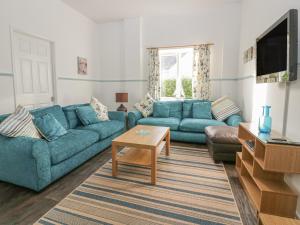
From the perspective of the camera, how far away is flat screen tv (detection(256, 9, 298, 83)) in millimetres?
1571

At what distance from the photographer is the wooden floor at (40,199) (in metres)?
1.62

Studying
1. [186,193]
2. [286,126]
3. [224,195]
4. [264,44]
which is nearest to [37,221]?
[186,193]

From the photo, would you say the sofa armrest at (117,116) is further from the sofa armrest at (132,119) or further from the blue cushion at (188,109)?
the blue cushion at (188,109)

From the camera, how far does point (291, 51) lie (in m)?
1.57

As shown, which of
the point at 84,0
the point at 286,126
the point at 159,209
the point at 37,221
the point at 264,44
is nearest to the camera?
the point at 37,221

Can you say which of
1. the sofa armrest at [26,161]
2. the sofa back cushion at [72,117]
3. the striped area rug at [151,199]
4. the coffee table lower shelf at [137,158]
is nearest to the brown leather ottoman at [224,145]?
the striped area rug at [151,199]

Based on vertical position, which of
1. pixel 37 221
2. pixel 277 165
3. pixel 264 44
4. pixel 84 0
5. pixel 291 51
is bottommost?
pixel 37 221

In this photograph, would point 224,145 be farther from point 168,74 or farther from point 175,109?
point 168,74

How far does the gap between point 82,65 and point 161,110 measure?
A: 215 cm

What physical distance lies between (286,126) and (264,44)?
1.01 meters

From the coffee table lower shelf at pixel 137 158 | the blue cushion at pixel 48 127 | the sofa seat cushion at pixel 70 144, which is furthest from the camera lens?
the blue cushion at pixel 48 127

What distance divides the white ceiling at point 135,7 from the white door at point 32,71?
1209 mm

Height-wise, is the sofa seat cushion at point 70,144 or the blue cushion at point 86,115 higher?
the blue cushion at point 86,115

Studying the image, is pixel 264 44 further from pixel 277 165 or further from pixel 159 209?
pixel 159 209
